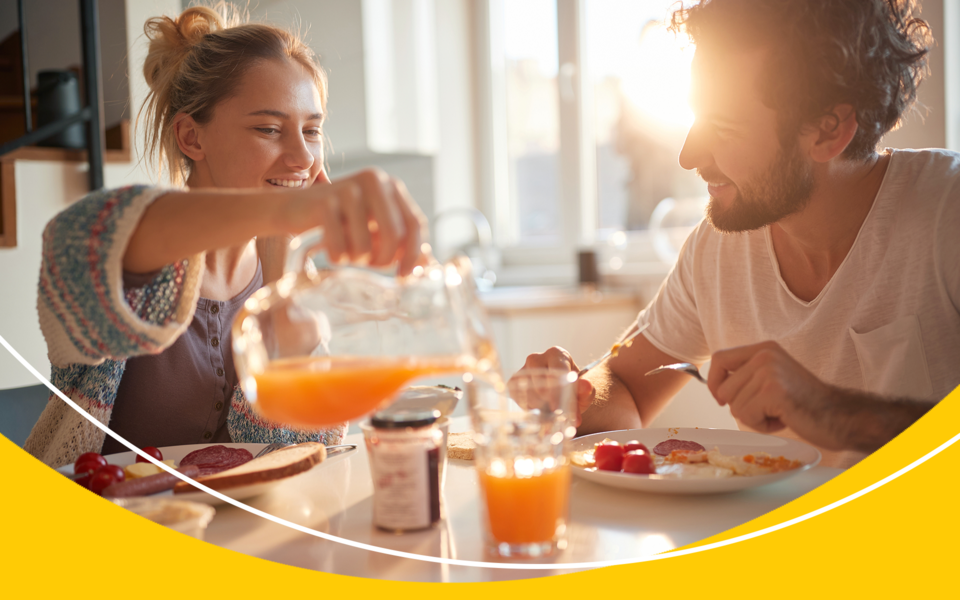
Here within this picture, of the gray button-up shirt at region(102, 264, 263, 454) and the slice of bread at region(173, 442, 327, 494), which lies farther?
the gray button-up shirt at region(102, 264, 263, 454)

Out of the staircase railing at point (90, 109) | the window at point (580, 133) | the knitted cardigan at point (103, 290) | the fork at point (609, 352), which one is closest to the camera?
the knitted cardigan at point (103, 290)

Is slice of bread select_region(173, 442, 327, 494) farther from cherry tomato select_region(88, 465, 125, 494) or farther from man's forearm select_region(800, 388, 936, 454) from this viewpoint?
man's forearm select_region(800, 388, 936, 454)

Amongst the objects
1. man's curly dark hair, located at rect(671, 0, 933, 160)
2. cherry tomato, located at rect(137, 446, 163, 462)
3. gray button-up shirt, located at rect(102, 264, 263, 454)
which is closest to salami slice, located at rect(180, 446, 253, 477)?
cherry tomato, located at rect(137, 446, 163, 462)

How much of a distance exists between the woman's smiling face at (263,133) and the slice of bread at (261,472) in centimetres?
52

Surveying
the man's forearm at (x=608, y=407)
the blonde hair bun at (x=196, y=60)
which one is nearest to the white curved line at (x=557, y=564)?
the man's forearm at (x=608, y=407)

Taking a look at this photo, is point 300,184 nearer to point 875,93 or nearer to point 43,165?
point 43,165

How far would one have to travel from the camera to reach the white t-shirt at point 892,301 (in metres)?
0.99

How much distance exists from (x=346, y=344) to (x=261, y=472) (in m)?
0.18

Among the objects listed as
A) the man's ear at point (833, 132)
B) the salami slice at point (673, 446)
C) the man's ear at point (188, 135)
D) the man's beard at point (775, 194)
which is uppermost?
the man's ear at point (188, 135)

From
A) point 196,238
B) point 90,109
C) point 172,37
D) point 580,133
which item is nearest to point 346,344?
point 196,238

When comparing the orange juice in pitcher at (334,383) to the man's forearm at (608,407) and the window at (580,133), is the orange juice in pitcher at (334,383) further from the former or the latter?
the window at (580,133)

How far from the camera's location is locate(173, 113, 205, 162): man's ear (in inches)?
46.4

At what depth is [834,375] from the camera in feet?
3.53

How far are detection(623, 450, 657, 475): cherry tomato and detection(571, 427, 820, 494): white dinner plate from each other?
0.07ft
